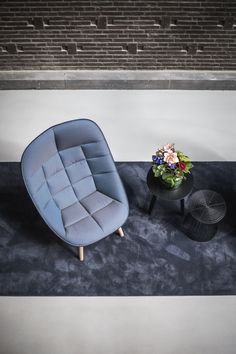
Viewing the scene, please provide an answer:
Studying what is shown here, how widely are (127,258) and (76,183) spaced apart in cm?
80

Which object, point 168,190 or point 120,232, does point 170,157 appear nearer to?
point 168,190

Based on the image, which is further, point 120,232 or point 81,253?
point 120,232

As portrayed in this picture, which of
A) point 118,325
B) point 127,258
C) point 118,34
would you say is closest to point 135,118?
point 118,34

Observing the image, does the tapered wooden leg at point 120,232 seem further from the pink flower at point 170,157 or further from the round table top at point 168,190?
the pink flower at point 170,157

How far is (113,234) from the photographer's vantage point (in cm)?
374

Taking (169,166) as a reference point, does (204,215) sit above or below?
below

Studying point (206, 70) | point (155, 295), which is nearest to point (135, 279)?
point (155, 295)

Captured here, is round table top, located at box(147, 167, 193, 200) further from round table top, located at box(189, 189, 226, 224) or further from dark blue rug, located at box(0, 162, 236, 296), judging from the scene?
dark blue rug, located at box(0, 162, 236, 296)

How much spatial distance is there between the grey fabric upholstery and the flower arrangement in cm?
37

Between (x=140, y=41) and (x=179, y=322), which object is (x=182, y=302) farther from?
(x=140, y=41)

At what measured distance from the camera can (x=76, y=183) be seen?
3.62m

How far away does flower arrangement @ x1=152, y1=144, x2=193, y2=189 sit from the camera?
3.41 meters

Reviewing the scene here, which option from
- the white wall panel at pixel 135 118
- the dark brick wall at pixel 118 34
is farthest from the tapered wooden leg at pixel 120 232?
the dark brick wall at pixel 118 34

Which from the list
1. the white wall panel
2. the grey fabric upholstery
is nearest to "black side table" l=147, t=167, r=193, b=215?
the grey fabric upholstery
